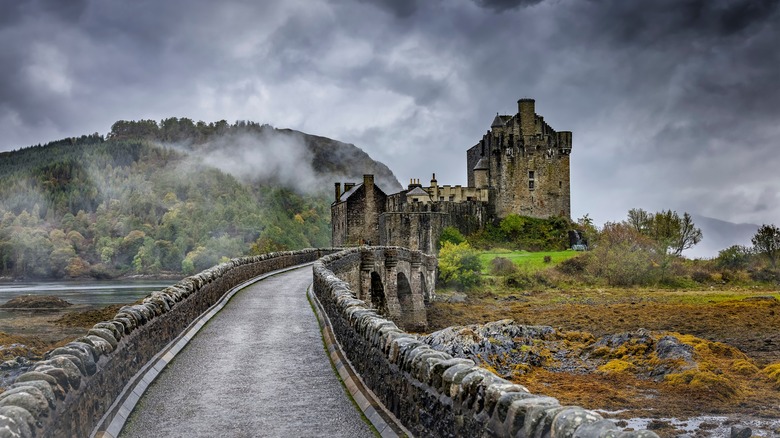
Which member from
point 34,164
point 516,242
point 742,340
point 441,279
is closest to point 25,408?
point 742,340

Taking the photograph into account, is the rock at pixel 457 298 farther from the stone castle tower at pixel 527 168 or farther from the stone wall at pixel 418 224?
the stone castle tower at pixel 527 168

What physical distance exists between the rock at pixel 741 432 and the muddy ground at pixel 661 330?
0.46 metres

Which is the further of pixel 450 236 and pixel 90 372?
pixel 450 236

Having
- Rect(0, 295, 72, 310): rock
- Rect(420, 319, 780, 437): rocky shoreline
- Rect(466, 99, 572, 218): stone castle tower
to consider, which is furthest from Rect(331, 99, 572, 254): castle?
Rect(420, 319, 780, 437): rocky shoreline

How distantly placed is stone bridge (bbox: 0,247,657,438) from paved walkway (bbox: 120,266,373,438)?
2 cm

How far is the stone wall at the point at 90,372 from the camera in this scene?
5.82 metres

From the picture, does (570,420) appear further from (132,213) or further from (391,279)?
(132,213)

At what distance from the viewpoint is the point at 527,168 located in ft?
249

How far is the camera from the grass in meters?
61.8

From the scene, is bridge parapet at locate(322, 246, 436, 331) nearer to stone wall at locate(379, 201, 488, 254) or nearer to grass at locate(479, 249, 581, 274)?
stone wall at locate(379, 201, 488, 254)

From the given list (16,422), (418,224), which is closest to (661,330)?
(418,224)

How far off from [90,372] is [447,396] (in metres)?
3.86

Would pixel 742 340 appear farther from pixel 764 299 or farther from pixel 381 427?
pixel 381 427

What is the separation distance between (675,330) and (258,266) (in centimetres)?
2122
